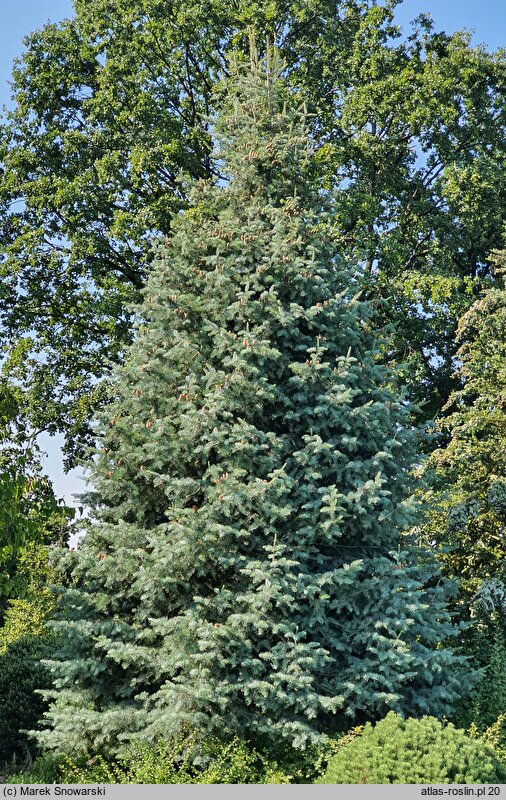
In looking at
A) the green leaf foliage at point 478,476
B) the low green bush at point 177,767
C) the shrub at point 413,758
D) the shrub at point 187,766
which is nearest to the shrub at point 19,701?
the low green bush at point 177,767

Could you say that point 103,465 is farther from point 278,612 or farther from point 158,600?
→ point 278,612

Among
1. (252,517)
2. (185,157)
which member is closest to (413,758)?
(252,517)

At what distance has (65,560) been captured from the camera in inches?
368

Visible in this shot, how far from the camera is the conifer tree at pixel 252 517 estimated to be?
27.6ft

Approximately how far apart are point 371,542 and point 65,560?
11.5 ft

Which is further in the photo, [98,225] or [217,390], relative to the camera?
[98,225]

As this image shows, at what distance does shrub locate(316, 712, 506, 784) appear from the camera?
6934 mm

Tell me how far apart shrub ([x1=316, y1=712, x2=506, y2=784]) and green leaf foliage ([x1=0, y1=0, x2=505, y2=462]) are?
11.3 m

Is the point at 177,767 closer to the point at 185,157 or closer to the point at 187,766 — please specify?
the point at 187,766

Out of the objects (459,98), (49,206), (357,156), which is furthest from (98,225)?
(459,98)

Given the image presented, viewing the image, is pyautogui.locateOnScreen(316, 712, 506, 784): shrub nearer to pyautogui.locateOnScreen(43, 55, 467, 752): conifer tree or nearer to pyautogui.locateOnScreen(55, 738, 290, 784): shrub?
pyautogui.locateOnScreen(43, 55, 467, 752): conifer tree

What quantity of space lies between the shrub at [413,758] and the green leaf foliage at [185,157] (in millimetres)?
11263

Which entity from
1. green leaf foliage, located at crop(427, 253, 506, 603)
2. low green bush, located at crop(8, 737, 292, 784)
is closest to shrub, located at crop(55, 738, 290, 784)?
low green bush, located at crop(8, 737, 292, 784)

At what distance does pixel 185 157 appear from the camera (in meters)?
18.7
